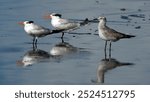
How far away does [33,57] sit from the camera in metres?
10.5

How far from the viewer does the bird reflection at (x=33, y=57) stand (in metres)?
10.2

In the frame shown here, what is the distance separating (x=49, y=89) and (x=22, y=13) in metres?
4.78

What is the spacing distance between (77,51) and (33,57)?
0.74 metres

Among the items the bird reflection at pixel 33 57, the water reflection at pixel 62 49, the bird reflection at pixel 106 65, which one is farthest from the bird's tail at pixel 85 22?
the bird reflection at pixel 106 65

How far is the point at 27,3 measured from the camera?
47.3 feet

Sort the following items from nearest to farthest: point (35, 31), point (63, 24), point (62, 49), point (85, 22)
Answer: point (62, 49) < point (35, 31) < point (63, 24) < point (85, 22)

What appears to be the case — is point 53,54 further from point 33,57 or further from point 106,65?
point 106,65

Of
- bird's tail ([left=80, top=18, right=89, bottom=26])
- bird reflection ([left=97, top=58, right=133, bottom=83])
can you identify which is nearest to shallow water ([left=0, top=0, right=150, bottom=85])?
bird reflection ([left=97, top=58, right=133, bottom=83])

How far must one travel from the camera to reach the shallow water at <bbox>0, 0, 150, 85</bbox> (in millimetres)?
9578

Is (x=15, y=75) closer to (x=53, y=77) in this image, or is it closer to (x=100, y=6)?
(x=53, y=77)

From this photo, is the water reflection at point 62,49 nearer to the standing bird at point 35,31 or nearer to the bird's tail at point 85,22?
the standing bird at point 35,31

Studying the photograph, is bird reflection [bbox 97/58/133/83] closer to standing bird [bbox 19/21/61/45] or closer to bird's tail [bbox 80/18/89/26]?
standing bird [bbox 19/21/61/45]

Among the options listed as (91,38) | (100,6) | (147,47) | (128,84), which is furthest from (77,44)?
(100,6)

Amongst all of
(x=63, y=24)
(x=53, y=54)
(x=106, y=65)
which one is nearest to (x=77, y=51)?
(x=53, y=54)
